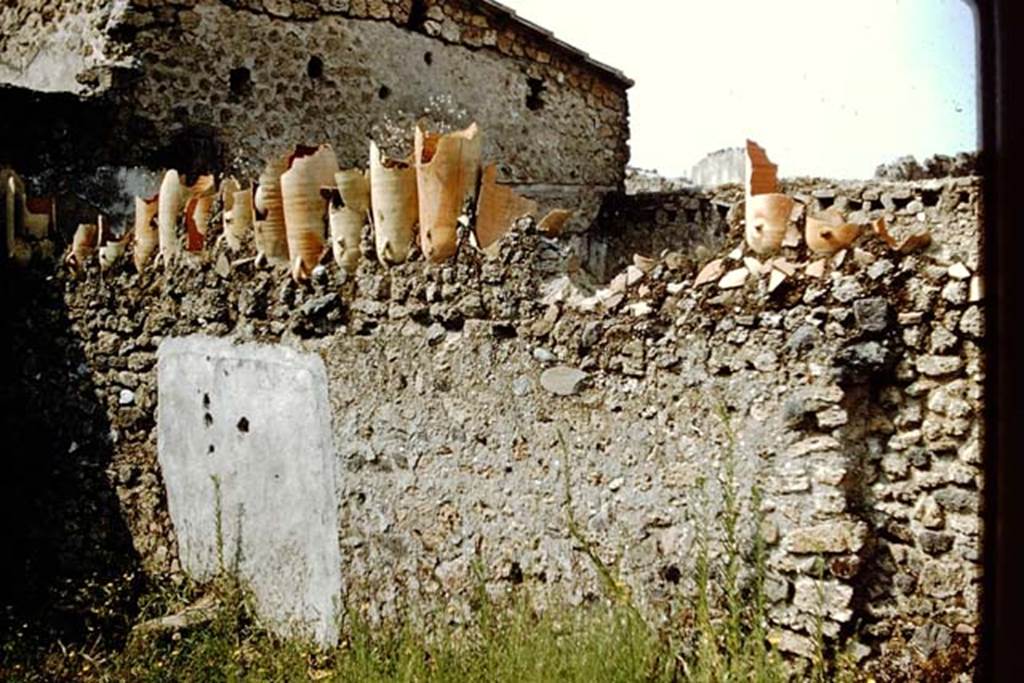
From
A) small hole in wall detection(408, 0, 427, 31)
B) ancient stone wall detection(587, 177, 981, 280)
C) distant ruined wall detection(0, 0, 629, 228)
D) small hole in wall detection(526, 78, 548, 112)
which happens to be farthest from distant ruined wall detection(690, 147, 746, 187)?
small hole in wall detection(408, 0, 427, 31)

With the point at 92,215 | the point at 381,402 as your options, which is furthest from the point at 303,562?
the point at 92,215

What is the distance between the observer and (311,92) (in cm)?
1024

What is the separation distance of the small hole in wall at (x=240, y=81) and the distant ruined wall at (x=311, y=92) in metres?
0.01

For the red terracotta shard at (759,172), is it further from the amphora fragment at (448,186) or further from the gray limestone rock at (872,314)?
the amphora fragment at (448,186)

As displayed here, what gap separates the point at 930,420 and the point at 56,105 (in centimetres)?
737

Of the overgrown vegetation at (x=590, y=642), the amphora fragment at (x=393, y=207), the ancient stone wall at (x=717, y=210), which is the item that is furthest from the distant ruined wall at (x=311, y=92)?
the overgrown vegetation at (x=590, y=642)

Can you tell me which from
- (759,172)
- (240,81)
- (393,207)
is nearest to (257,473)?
(393,207)

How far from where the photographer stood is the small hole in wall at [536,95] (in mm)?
12156

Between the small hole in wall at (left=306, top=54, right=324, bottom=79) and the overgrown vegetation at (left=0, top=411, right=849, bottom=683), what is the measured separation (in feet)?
22.9

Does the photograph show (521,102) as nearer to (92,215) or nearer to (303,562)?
(92,215)

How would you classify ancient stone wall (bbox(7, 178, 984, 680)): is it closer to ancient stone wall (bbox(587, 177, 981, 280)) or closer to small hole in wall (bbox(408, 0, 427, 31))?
ancient stone wall (bbox(587, 177, 981, 280))

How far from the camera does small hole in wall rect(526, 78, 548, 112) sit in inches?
479

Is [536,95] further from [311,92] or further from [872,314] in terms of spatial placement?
[872,314]

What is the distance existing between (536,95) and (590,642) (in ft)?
32.2
